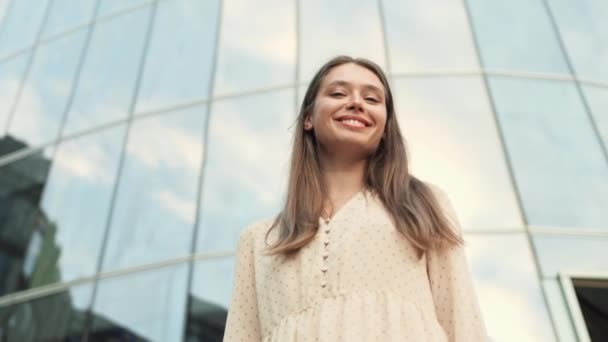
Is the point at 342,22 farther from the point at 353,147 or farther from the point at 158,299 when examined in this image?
the point at 353,147

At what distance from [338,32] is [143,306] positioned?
4325 millimetres

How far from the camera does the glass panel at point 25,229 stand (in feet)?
28.5

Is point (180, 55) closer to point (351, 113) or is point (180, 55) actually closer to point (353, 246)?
point (351, 113)

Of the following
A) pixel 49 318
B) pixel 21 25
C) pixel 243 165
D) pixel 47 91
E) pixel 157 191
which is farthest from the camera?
pixel 21 25

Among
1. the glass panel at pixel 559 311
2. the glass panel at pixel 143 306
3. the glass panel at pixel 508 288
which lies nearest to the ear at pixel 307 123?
the glass panel at pixel 508 288

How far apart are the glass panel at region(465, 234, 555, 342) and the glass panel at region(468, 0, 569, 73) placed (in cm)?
264

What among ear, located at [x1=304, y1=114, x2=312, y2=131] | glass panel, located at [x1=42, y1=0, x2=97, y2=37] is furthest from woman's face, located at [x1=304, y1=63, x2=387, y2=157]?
glass panel, located at [x1=42, y1=0, x2=97, y2=37]

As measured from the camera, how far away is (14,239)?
921cm

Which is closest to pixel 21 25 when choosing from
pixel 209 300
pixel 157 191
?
pixel 157 191

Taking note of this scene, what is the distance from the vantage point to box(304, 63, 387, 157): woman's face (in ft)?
7.20

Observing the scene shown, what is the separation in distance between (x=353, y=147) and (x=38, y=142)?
890 centimetres

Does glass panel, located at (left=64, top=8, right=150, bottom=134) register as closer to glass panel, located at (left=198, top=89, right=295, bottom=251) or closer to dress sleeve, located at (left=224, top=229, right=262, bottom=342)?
glass panel, located at (left=198, top=89, right=295, bottom=251)

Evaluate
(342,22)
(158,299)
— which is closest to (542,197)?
(342,22)

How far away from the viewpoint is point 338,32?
884 centimetres
